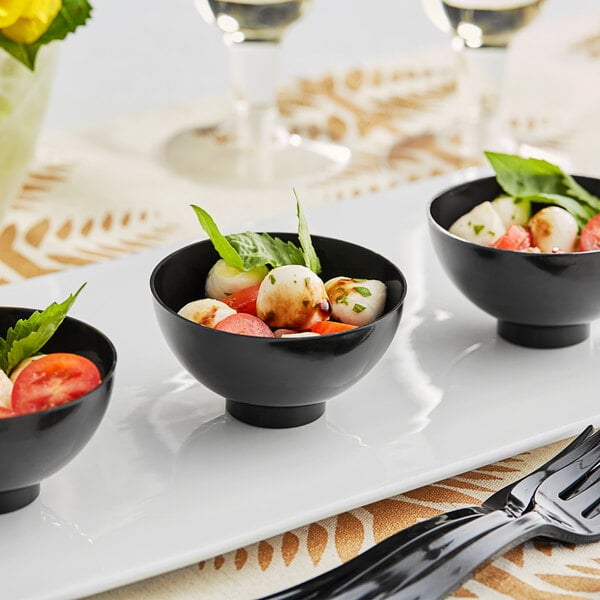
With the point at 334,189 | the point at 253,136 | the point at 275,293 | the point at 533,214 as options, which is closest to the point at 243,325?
the point at 275,293

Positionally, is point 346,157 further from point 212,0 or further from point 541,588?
point 541,588

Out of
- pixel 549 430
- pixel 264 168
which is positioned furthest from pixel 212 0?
pixel 549 430

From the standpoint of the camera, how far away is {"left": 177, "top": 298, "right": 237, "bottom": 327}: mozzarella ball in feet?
3.01

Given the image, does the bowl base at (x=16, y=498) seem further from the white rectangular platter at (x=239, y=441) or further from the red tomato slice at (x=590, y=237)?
the red tomato slice at (x=590, y=237)

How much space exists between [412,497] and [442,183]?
25.5 inches

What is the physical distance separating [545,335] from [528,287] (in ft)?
0.22

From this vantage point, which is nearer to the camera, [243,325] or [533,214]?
[243,325]

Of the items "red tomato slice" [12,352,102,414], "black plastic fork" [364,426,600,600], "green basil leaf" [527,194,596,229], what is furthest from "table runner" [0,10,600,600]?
"green basil leaf" [527,194,596,229]

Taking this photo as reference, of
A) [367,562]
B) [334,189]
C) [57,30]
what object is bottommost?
[334,189]

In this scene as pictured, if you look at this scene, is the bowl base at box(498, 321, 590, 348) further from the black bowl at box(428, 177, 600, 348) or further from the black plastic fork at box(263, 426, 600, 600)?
the black plastic fork at box(263, 426, 600, 600)

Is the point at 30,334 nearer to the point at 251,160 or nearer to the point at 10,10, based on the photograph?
the point at 10,10

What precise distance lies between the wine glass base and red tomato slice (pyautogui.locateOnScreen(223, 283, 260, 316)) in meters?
0.67

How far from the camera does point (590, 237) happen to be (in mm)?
1063

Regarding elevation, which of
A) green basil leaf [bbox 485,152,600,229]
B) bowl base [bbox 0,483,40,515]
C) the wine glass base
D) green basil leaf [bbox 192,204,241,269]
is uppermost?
green basil leaf [bbox 192,204,241,269]
